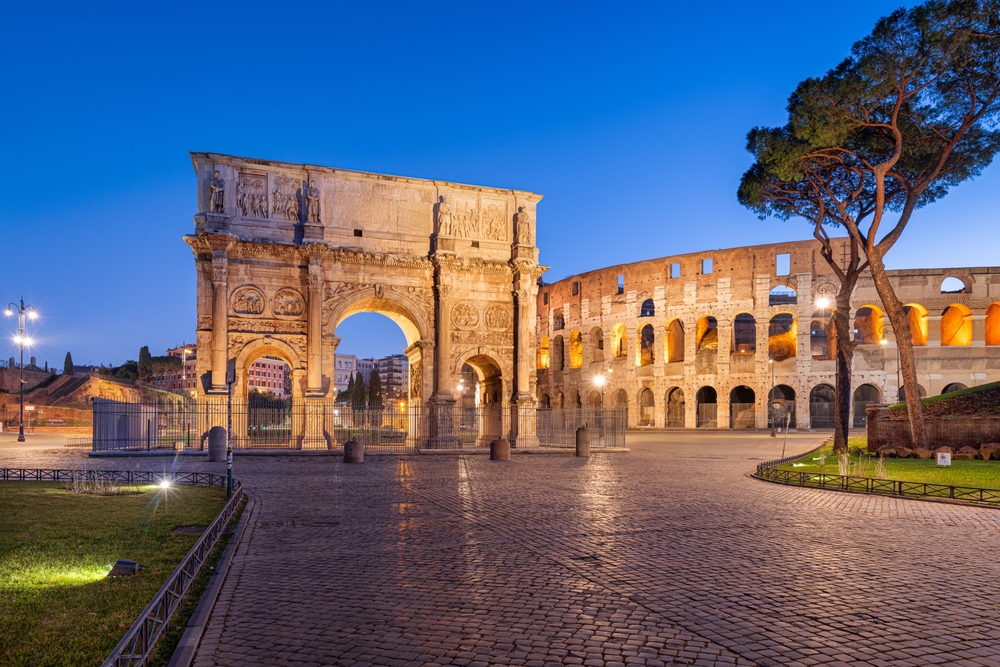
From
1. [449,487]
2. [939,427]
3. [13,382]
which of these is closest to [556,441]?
[939,427]

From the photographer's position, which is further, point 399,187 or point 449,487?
point 399,187

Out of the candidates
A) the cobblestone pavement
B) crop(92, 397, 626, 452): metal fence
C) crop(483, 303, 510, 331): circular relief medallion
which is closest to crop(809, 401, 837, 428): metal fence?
crop(92, 397, 626, 452): metal fence

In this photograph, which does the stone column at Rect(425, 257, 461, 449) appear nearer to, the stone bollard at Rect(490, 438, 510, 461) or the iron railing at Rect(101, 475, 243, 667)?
the stone bollard at Rect(490, 438, 510, 461)

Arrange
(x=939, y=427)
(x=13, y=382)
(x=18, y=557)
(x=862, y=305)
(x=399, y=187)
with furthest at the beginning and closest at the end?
(x=13, y=382), (x=862, y=305), (x=399, y=187), (x=939, y=427), (x=18, y=557)

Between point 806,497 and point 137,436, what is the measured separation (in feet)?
76.9

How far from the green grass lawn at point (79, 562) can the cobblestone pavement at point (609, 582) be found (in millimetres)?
697

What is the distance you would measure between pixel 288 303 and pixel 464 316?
697cm

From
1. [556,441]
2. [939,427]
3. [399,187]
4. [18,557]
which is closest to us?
[18,557]

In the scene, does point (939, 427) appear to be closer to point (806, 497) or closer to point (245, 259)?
point (806, 497)

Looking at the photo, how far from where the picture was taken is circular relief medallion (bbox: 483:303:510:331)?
29062 mm

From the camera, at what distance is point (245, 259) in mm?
26031

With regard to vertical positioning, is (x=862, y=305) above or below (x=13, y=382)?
above

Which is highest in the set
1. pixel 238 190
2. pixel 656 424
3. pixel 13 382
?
pixel 238 190

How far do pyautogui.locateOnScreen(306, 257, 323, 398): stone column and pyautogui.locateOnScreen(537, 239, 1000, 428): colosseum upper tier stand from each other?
22.6 metres
